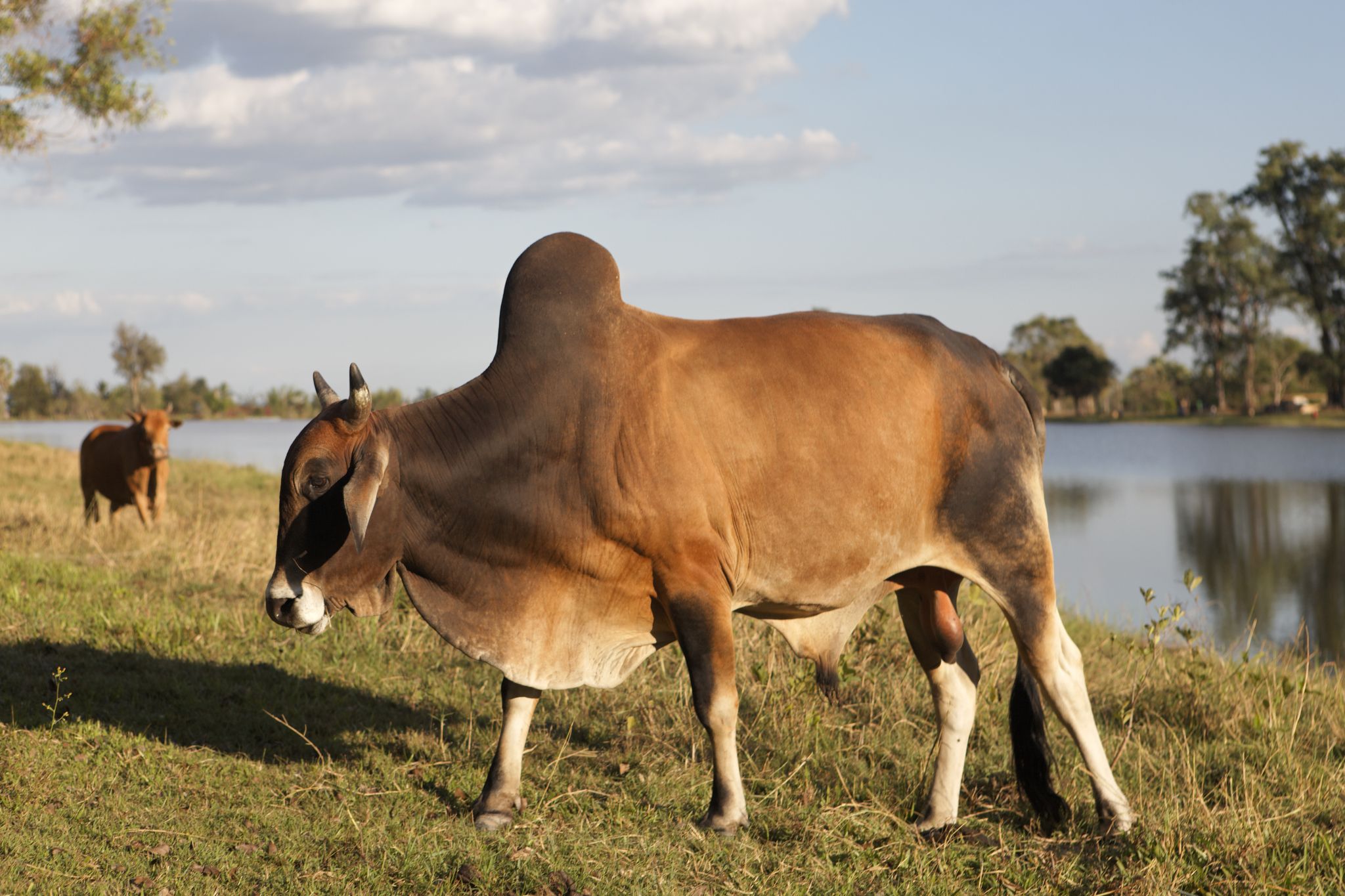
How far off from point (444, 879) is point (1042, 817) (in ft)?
7.38

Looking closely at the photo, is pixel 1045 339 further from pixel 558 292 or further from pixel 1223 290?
pixel 558 292

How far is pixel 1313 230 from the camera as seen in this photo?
57.1 m

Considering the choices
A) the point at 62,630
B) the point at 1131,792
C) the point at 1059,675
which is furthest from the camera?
the point at 62,630

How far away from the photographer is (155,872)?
12.5 ft

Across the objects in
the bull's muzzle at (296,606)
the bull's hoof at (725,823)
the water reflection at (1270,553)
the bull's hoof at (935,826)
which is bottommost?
the water reflection at (1270,553)

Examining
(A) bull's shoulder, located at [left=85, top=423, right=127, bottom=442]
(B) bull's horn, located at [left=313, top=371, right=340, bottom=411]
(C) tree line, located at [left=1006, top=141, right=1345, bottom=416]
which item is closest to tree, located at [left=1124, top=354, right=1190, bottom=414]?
(C) tree line, located at [left=1006, top=141, right=1345, bottom=416]

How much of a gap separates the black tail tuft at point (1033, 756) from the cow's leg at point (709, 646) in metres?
1.22

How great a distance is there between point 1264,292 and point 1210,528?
46.4m

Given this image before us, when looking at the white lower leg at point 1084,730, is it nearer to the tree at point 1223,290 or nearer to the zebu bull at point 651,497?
the zebu bull at point 651,497

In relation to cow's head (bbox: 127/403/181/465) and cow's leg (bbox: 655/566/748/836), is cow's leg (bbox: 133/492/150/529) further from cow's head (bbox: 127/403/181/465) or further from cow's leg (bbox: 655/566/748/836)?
cow's leg (bbox: 655/566/748/836)

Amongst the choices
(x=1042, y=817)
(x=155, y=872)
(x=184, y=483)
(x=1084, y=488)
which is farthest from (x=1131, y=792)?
(x=1084, y=488)

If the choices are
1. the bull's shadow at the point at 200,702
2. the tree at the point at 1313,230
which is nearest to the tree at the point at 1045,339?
the tree at the point at 1313,230

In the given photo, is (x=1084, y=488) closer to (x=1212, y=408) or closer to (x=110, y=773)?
(x=110, y=773)

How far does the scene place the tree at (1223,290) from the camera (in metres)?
62.5
